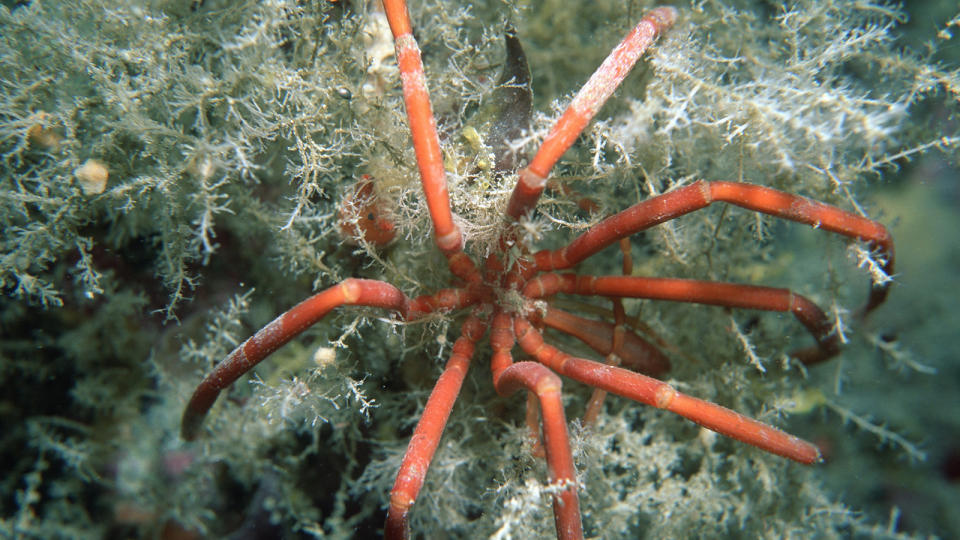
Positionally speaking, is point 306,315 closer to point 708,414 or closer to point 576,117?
point 576,117

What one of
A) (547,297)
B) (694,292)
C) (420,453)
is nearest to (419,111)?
(547,297)

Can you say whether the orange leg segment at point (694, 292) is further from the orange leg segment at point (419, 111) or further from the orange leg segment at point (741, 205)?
the orange leg segment at point (419, 111)

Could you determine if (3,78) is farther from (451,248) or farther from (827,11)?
(827,11)

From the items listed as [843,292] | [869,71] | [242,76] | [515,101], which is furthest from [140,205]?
[843,292]

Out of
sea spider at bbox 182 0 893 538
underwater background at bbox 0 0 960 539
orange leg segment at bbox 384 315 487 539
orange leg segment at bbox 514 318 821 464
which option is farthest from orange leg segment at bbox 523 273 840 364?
orange leg segment at bbox 384 315 487 539

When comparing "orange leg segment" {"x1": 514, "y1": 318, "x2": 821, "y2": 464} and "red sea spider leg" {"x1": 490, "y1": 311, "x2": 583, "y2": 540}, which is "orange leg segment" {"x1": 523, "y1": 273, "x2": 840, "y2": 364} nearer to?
"orange leg segment" {"x1": 514, "y1": 318, "x2": 821, "y2": 464}
